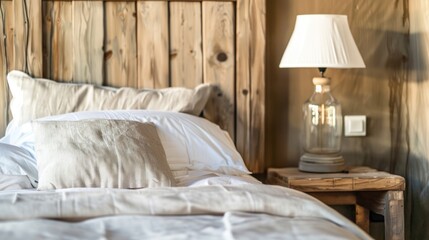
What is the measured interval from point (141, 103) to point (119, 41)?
0.96 ft

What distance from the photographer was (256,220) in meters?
1.47

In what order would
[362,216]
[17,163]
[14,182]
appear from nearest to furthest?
[14,182] → [17,163] → [362,216]

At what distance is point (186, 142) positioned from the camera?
2316 millimetres

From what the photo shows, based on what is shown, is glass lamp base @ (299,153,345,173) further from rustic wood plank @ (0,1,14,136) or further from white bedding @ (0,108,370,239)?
rustic wood plank @ (0,1,14,136)

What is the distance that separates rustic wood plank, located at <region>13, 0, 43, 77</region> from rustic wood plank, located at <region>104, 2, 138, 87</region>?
26 cm

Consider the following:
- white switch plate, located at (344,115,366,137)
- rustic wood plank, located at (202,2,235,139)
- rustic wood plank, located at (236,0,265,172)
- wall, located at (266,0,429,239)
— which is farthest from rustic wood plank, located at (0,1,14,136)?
white switch plate, located at (344,115,366,137)

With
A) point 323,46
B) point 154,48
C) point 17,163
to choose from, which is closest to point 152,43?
point 154,48

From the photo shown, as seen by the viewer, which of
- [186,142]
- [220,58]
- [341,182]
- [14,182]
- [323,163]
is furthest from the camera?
[220,58]

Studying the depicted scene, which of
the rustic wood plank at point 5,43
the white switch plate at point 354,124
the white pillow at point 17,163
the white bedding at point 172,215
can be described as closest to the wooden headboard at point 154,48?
the rustic wood plank at point 5,43

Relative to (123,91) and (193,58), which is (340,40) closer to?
(193,58)

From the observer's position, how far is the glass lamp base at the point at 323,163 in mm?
2561

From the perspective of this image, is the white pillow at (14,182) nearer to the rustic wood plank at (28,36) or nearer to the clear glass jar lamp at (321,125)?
the rustic wood plank at (28,36)

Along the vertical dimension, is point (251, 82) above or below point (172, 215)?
above

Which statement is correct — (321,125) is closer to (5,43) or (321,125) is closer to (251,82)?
(251,82)
